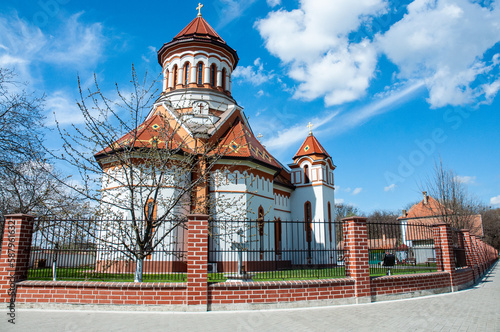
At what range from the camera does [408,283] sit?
31.2 feet

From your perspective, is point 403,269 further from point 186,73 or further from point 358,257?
point 186,73

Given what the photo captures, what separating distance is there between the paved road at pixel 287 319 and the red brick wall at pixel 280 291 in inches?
12.1

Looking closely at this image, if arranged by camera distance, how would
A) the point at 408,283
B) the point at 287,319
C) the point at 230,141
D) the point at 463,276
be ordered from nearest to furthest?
the point at 287,319, the point at 408,283, the point at 463,276, the point at 230,141

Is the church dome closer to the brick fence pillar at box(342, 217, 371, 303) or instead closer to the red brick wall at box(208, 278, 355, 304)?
the brick fence pillar at box(342, 217, 371, 303)

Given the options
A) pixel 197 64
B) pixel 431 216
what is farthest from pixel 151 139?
pixel 431 216

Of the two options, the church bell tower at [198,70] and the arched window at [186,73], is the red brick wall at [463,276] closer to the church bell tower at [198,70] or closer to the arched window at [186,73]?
the church bell tower at [198,70]

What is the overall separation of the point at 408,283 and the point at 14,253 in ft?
33.9

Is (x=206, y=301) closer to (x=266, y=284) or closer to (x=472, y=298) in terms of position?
(x=266, y=284)

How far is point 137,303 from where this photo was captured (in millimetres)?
7512

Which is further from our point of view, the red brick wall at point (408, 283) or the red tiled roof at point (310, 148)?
the red tiled roof at point (310, 148)

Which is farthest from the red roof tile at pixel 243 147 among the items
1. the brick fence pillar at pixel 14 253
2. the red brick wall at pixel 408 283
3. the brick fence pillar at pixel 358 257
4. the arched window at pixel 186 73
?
the brick fence pillar at pixel 14 253

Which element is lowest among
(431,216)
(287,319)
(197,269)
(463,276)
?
(287,319)

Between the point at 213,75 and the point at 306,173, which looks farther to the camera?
the point at 306,173

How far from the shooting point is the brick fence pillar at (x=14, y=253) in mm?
7906
